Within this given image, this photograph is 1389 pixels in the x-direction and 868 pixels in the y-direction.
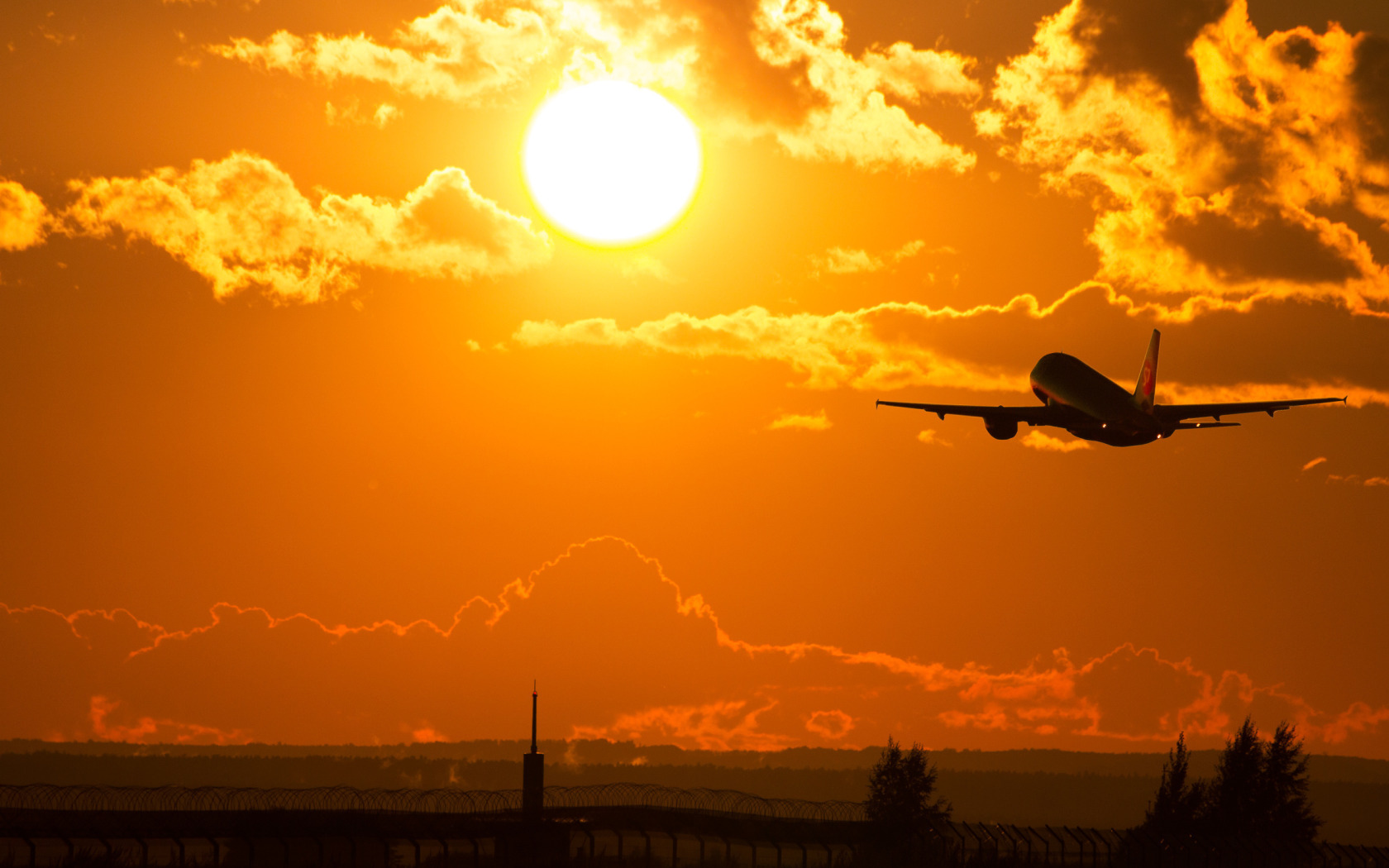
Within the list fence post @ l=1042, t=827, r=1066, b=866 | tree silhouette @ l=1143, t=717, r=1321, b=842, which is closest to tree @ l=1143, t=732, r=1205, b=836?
tree silhouette @ l=1143, t=717, r=1321, b=842

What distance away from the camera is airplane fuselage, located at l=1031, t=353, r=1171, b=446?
103500mm

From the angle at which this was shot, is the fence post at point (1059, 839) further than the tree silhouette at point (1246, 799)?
No

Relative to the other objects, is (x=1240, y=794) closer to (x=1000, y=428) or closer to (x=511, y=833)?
(x=1000, y=428)

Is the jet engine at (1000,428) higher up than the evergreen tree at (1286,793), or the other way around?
the jet engine at (1000,428)

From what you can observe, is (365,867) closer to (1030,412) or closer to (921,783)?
(1030,412)

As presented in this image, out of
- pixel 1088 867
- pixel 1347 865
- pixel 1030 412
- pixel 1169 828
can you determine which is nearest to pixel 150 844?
pixel 1088 867

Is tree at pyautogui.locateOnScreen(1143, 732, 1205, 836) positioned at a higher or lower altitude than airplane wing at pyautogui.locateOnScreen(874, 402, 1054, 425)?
lower

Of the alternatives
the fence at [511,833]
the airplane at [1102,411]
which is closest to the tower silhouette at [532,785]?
the fence at [511,833]

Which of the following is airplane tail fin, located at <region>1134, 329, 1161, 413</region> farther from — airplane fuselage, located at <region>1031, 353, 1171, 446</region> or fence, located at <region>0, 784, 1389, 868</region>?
fence, located at <region>0, 784, 1389, 868</region>

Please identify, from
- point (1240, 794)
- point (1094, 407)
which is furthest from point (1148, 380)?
point (1240, 794)

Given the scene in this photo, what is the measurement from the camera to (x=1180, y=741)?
427ft

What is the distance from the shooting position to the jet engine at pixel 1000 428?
106m

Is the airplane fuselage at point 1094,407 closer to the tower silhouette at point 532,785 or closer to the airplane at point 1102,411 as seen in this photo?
the airplane at point 1102,411

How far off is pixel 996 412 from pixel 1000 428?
120 centimetres
